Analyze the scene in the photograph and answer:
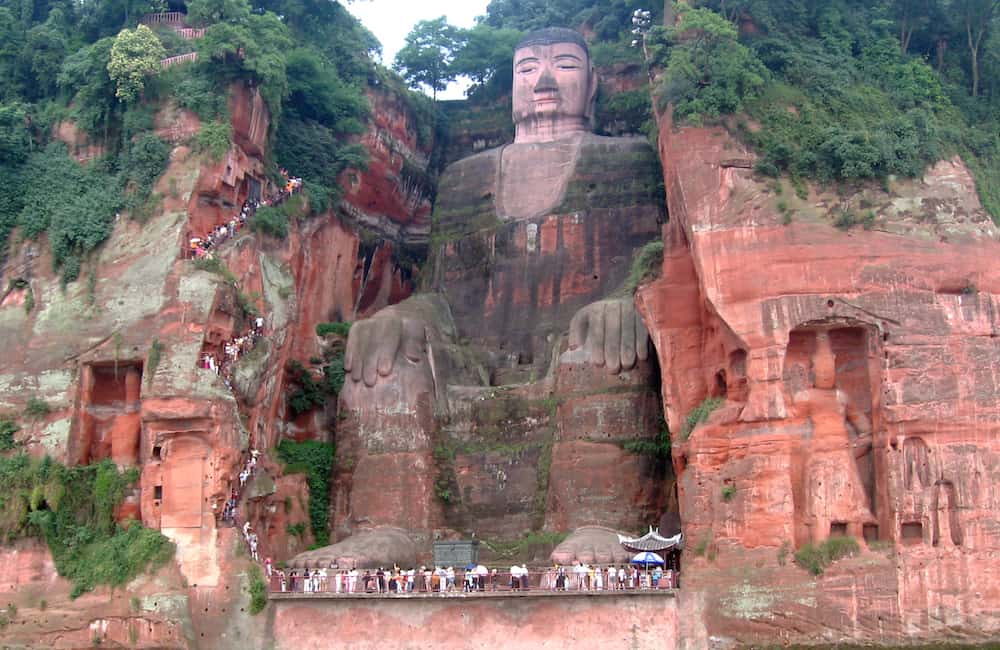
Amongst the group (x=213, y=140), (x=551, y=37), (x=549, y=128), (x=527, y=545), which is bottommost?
(x=527, y=545)

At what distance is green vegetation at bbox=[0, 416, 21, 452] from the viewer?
29164 millimetres

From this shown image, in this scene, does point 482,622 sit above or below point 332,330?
below

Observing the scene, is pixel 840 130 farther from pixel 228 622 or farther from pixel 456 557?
pixel 228 622

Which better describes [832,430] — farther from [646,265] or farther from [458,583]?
[458,583]

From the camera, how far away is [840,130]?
2908 cm

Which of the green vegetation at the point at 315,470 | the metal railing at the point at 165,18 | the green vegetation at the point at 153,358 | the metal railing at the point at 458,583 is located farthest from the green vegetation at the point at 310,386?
the metal railing at the point at 165,18

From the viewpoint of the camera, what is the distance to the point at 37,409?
2939 cm

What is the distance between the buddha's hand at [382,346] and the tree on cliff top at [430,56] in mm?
12764

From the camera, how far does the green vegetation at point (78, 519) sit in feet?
92.8

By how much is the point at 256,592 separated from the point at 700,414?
29.9 feet

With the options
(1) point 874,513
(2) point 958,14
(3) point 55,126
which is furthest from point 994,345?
(3) point 55,126

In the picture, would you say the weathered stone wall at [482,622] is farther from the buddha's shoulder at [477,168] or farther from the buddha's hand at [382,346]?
the buddha's shoulder at [477,168]

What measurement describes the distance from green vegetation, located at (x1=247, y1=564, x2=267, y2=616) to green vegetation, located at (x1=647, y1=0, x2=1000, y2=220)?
12397 millimetres


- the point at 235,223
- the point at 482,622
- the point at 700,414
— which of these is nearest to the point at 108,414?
the point at 235,223
